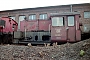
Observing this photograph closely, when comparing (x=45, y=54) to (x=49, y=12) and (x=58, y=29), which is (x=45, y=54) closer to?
(x=58, y=29)

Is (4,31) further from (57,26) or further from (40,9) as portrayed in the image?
(40,9)

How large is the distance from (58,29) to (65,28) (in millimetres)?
486

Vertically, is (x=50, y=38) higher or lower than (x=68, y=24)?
lower

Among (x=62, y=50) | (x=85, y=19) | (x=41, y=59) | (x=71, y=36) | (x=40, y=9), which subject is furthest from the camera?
(x=40, y=9)

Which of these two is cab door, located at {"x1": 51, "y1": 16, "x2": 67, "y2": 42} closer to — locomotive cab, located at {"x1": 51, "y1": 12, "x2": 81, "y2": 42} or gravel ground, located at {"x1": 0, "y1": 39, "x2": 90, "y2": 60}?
locomotive cab, located at {"x1": 51, "y1": 12, "x2": 81, "y2": 42}

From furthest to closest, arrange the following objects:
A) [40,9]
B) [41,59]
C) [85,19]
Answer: [40,9], [85,19], [41,59]

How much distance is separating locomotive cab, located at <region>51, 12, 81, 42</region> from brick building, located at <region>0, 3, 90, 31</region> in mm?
11424

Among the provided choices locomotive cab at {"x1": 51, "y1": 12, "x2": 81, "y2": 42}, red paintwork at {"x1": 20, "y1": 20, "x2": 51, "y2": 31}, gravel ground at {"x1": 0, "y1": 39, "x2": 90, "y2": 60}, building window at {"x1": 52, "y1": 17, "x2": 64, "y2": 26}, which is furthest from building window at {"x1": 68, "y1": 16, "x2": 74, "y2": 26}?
gravel ground at {"x1": 0, "y1": 39, "x2": 90, "y2": 60}

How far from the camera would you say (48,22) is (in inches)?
513

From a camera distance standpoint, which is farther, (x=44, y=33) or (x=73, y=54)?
(x=44, y=33)

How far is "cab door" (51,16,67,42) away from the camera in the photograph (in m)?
11.1

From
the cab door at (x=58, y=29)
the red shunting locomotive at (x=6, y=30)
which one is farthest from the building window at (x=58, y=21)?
the red shunting locomotive at (x=6, y=30)

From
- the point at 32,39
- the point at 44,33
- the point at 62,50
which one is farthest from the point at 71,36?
the point at 62,50

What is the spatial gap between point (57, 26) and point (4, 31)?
15.0ft
